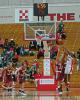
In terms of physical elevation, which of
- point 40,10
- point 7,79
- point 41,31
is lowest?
point 7,79

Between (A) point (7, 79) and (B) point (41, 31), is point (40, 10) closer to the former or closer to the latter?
(B) point (41, 31)

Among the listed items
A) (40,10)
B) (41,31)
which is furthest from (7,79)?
(40,10)

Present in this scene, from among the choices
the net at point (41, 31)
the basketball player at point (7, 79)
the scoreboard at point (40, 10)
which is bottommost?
the basketball player at point (7, 79)

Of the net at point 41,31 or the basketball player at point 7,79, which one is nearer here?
the basketball player at point 7,79

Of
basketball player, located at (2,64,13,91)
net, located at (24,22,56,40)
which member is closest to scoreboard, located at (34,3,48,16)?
net, located at (24,22,56,40)

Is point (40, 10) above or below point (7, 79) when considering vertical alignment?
above

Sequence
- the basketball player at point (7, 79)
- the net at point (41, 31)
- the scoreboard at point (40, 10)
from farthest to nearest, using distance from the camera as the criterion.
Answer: the scoreboard at point (40, 10), the net at point (41, 31), the basketball player at point (7, 79)

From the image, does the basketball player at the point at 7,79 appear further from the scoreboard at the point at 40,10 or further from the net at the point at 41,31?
the scoreboard at the point at 40,10

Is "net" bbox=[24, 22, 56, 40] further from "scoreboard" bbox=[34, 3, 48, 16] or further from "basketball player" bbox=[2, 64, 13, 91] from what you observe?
"scoreboard" bbox=[34, 3, 48, 16]

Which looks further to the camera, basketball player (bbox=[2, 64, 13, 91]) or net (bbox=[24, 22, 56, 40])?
net (bbox=[24, 22, 56, 40])

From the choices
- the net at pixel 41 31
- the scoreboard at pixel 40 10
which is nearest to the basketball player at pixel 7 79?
the net at pixel 41 31

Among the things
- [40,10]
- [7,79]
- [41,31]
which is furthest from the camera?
[40,10]

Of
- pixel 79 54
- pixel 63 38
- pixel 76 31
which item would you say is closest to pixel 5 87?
pixel 79 54

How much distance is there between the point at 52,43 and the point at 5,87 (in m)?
8.55
